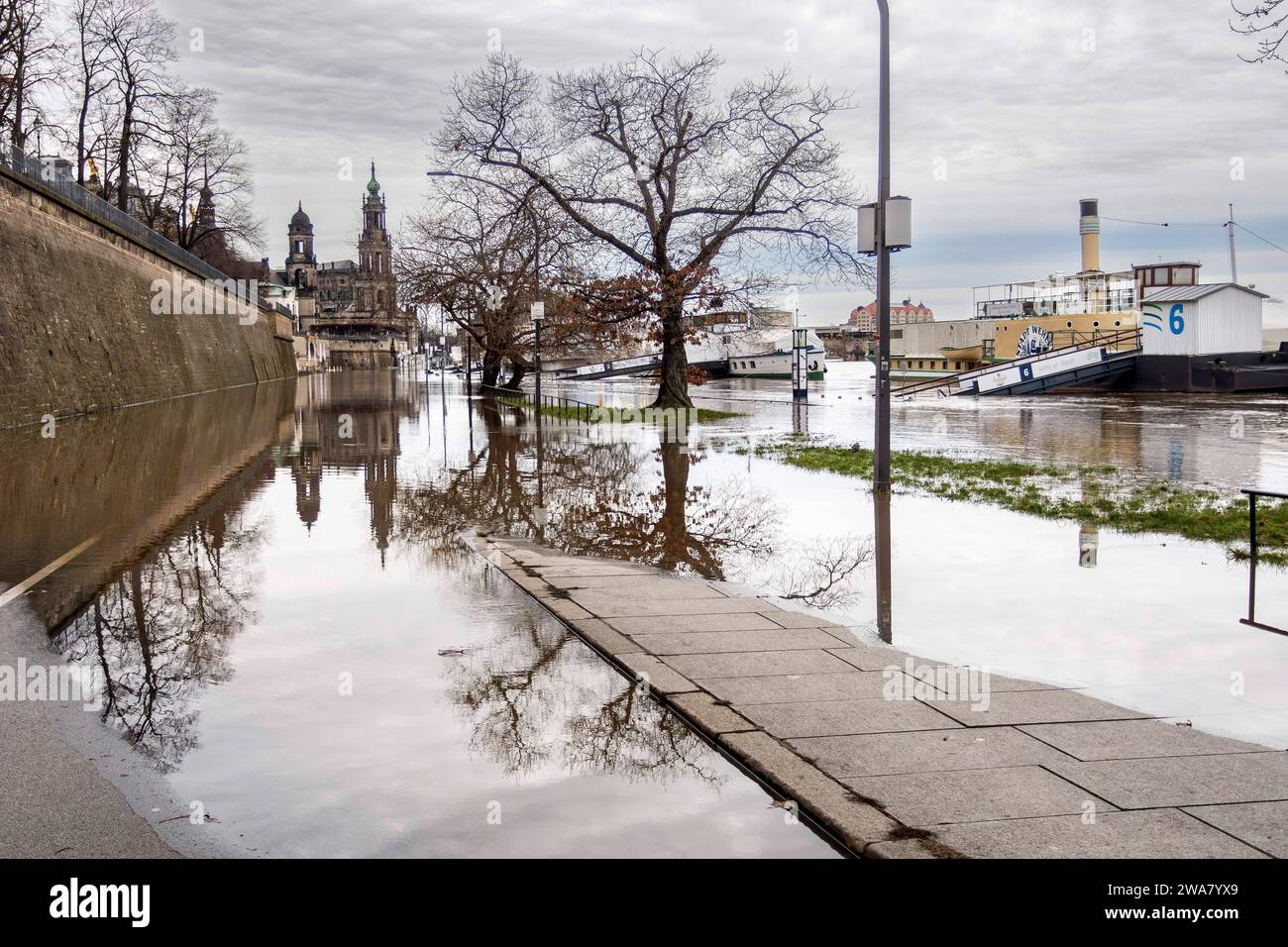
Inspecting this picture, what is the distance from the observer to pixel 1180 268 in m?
57.7

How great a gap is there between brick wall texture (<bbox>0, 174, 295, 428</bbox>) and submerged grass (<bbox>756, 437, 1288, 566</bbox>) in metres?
17.9

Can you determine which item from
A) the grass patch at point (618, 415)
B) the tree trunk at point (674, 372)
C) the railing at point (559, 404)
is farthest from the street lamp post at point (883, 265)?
the tree trunk at point (674, 372)

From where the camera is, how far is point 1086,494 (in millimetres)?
15336

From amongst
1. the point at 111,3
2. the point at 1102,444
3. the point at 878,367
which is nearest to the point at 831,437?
the point at 1102,444

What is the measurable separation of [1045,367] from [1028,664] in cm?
4817

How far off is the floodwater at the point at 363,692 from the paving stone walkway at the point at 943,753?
0.25 metres

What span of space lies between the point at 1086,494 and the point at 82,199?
3225 centimetres

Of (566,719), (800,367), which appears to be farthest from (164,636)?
(800,367)

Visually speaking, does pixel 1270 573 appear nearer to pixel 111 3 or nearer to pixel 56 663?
pixel 56 663

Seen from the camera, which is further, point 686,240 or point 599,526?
point 686,240

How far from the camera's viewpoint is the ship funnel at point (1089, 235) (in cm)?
9444

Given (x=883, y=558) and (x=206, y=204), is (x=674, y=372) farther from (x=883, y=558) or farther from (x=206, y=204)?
(x=206, y=204)

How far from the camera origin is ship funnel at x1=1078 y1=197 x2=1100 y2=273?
94438 millimetres
